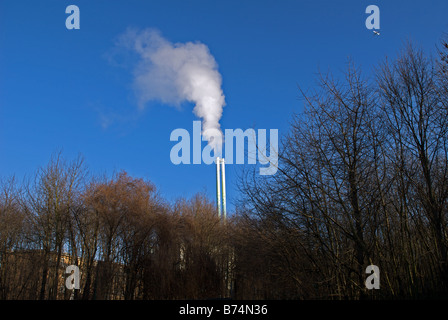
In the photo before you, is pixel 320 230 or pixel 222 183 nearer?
pixel 320 230

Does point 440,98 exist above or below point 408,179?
above

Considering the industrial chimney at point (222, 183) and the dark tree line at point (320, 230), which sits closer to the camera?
the dark tree line at point (320, 230)

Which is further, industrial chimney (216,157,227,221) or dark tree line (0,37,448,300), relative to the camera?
industrial chimney (216,157,227,221)

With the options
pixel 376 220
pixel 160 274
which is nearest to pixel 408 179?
pixel 376 220

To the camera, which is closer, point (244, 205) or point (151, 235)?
point (244, 205)

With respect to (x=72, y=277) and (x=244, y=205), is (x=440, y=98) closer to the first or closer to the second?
(x=244, y=205)

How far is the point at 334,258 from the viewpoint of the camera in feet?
24.9

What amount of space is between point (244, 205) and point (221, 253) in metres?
14.5
